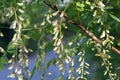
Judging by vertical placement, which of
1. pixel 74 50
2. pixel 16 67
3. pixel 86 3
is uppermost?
pixel 86 3

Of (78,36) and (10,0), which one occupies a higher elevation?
(10,0)

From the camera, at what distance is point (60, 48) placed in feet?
4.30

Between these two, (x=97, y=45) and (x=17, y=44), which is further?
(x=97, y=45)

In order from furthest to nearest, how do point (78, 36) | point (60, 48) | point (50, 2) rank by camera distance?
1. point (78, 36)
2. point (50, 2)
3. point (60, 48)

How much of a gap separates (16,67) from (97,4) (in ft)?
1.05

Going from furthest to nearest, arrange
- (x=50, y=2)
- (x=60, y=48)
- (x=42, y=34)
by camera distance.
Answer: (x=42, y=34) → (x=50, y=2) → (x=60, y=48)

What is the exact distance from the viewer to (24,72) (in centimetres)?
141

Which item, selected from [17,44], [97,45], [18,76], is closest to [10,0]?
[17,44]

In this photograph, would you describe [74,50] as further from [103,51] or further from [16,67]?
[16,67]

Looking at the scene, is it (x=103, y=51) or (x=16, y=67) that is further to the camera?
(x=103, y=51)

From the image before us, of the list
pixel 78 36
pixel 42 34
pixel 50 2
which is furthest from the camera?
pixel 78 36

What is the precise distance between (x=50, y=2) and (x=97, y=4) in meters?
0.17

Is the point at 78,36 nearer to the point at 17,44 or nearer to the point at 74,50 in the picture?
the point at 74,50

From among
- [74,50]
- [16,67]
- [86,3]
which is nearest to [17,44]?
[16,67]
